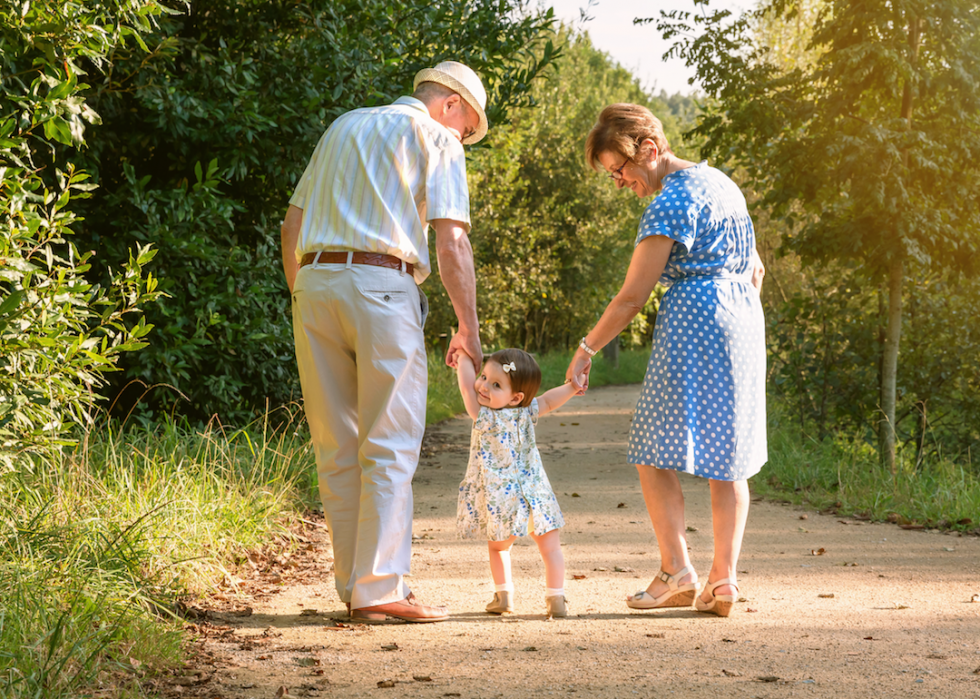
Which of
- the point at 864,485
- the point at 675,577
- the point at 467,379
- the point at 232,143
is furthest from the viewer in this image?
the point at 864,485

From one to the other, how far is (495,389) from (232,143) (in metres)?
3.70

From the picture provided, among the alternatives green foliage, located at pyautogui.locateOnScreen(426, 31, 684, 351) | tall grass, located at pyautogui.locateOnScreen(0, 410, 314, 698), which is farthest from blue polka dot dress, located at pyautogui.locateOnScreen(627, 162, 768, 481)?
green foliage, located at pyautogui.locateOnScreen(426, 31, 684, 351)

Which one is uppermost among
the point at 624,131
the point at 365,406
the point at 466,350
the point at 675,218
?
the point at 624,131

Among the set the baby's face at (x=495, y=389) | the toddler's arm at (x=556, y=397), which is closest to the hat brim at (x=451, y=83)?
the baby's face at (x=495, y=389)

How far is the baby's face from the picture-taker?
12.7 ft

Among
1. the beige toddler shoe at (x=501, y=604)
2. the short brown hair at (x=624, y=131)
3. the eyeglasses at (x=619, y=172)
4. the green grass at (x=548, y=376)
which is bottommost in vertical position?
the green grass at (x=548, y=376)

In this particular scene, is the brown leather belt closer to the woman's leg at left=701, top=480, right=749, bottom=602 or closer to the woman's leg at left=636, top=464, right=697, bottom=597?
the woman's leg at left=636, top=464, right=697, bottom=597

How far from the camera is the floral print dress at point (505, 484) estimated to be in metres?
3.74

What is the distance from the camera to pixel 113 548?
3660mm

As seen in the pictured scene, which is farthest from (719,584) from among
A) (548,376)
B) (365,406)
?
(548,376)

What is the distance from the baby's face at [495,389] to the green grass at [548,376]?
6.28 m

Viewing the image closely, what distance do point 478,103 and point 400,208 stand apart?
2.07 feet

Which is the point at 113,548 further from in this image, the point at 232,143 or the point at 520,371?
the point at 232,143

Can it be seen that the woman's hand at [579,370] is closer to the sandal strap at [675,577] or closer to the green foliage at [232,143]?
the sandal strap at [675,577]
